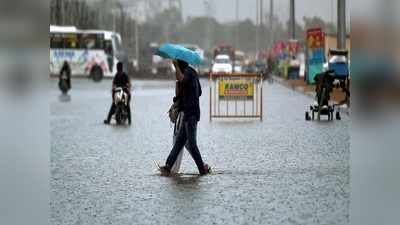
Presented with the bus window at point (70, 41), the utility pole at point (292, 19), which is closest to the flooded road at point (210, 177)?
the utility pole at point (292, 19)

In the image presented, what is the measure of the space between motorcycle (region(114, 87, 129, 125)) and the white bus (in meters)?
36.7

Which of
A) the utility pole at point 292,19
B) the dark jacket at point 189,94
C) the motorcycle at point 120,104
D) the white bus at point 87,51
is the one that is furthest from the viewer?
the white bus at point 87,51

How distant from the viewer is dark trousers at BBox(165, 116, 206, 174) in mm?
11500

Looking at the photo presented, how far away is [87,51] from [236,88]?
34873mm

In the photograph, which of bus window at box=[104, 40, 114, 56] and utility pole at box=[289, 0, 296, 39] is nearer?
utility pole at box=[289, 0, 296, 39]

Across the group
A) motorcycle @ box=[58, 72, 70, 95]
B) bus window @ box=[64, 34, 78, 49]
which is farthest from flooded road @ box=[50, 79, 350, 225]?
bus window @ box=[64, 34, 78, 49]

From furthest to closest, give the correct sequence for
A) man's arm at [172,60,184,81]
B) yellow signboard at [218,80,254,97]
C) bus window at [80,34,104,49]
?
bus window at [80,34,104,49] → yellow signboard at [218,80,254,97] → man's arm at [172,60,184,81]

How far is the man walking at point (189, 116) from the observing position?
37.7ft

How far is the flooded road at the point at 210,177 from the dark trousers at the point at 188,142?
0.24 m

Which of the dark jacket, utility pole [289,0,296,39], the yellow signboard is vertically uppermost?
utility pole [289,0,296,39]

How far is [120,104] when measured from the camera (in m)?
21.3

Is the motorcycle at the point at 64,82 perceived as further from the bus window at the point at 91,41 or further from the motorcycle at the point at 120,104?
the bus window at the point at 91,41

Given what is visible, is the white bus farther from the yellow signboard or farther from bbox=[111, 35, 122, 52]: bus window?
the yellow signboard

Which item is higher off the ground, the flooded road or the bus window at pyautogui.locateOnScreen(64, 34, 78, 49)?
the bus window at pyautogui.locateOnScreen(64, 34, 78, 49)
